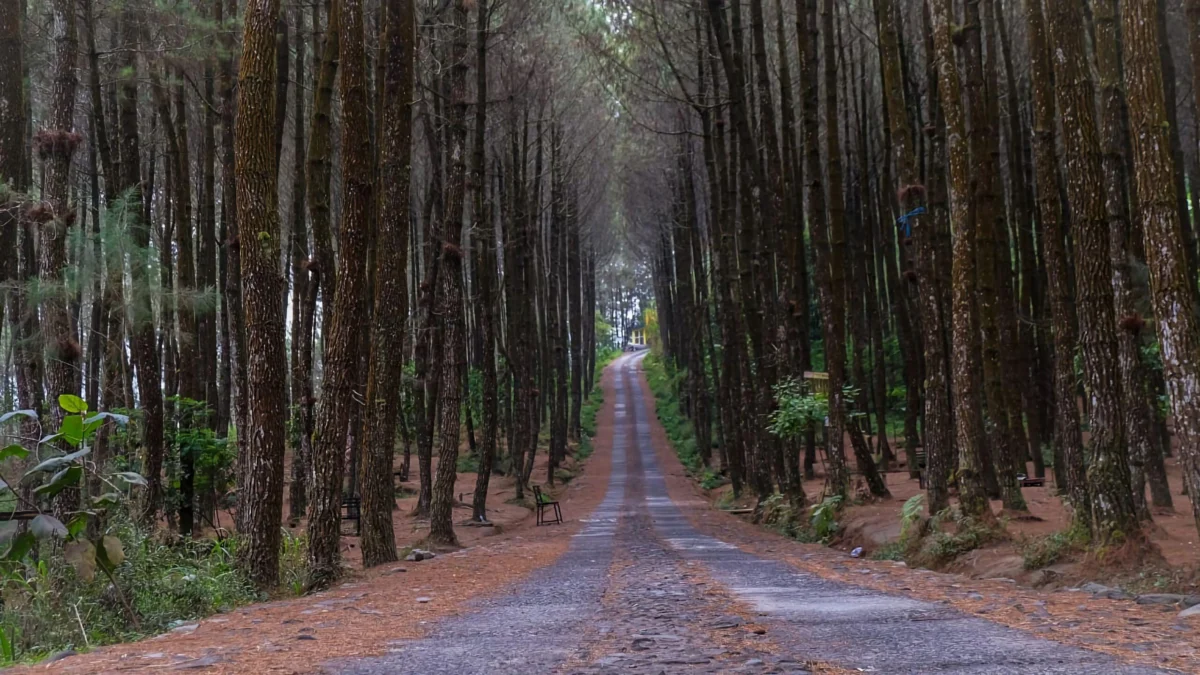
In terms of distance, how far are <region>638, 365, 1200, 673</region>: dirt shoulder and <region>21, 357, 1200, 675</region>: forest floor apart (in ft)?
0.06

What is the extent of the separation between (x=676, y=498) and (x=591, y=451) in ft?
55.2

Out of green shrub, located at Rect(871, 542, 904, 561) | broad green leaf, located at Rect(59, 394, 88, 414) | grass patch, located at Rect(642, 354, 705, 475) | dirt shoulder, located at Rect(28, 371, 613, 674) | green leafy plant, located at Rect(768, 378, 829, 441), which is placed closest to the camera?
dirt shoulder, located at Rect(28, 371, 613, 674)

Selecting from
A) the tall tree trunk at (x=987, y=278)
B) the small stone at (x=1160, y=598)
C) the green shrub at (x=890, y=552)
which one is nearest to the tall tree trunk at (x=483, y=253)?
the tall tree trunk at (x=987, y=278)

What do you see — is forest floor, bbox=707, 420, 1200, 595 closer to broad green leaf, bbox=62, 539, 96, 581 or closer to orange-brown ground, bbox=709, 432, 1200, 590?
orange-brown ground, bbox=709, 432, 1200, 590

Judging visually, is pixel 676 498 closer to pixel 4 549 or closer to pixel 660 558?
pixel 660 558

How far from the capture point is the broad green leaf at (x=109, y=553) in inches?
290

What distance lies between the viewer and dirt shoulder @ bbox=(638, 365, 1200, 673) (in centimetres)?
531

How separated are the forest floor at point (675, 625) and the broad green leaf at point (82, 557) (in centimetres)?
76

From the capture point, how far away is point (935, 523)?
12008 millimetres

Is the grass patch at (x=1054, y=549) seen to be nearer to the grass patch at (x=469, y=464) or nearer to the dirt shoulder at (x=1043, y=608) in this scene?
the dirt shoulder at (x=1043, y=608)

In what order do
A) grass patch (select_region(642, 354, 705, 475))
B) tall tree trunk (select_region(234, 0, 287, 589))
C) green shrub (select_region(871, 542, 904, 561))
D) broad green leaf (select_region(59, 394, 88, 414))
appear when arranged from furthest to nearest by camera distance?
grass patch (select_region(642, 354, 705, 475)) → green shrub (select_region(871, 542, 904, 561)) → tall tree trunk (select_region(234, 0, 287, 589)) → broad green leaf (select_region(59, 394, 88, 414))

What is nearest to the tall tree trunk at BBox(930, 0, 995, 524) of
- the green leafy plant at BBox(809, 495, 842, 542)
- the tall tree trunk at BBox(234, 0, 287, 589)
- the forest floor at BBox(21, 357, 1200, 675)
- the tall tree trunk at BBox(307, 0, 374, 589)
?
the forest floor at BBox(21, 357, 1200, 675)

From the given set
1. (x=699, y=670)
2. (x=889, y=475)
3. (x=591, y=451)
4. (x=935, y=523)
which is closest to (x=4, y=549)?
(x=699, y=670)

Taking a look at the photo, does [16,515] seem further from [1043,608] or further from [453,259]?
[453,259]
